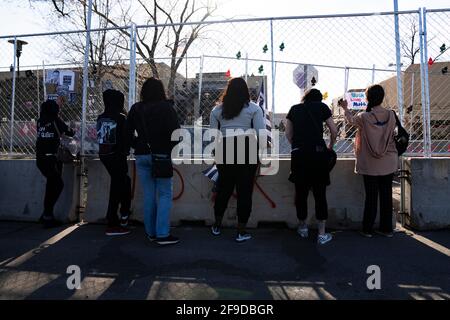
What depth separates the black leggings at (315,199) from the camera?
4430 mm

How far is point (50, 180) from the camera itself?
17.0 ft

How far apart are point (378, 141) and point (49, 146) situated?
170 inches

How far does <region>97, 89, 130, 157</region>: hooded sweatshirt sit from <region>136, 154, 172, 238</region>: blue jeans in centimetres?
55

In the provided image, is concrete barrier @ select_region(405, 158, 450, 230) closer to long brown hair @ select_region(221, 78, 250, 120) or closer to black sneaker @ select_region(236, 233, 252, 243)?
black sneaker @ select_region(236, 233, 252, 243)

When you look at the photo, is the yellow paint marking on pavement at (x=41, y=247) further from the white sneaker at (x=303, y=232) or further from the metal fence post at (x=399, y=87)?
the metal fence post at (x=399, y=87)

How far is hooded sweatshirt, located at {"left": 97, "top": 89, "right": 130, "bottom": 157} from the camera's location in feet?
15.7

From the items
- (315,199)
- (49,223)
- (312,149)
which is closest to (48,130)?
(49,223)

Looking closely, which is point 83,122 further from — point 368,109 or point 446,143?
point 446,143

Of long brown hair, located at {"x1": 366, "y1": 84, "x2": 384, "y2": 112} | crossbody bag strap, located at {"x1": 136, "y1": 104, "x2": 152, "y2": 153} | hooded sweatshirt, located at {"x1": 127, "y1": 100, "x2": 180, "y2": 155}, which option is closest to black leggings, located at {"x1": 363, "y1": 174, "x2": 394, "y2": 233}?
long brown hair, located at {"x1": 366, "y1": 84, "x2": 384, "y2": 112}

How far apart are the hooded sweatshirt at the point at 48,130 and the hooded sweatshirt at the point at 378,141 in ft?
13.3

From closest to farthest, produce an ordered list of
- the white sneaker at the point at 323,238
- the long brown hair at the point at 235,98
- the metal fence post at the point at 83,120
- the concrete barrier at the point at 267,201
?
the long brown hair at the point at 235,98 < the white sneaker at the point at 323,238 < the concrete barrier at the point at 267,201 < the metal fence post at the point at 83,120

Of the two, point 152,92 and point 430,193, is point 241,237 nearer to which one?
point 152,92

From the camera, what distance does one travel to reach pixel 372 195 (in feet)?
15.2

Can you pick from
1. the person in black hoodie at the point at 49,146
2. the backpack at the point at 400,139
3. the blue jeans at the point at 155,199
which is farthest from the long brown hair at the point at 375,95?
the person in black hoodie at the point at 49,146
